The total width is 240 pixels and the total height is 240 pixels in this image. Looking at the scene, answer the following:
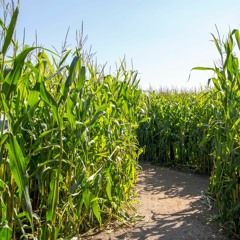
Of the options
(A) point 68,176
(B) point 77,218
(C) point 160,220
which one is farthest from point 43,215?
(C) point 160,220

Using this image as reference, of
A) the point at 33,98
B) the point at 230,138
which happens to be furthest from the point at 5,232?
the point at 230,138

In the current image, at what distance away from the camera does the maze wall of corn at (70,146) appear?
5.71 ft

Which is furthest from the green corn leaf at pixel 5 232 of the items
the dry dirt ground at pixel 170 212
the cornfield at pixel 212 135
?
the cornfield at pixel 212 135

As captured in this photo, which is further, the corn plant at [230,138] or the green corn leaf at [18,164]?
the corn plant at [230,138]

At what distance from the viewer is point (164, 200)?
13.5 ft

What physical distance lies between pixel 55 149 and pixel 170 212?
1.72m

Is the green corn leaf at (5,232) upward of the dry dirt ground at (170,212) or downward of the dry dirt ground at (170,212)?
upward

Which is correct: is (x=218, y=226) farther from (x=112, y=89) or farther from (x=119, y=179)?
(x=112, y=89)

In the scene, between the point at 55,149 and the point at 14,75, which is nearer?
the point at 14,75

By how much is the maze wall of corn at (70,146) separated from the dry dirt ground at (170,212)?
0.52 ft

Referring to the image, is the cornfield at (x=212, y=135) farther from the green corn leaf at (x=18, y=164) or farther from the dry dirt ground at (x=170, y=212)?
the green corn leaf at (x=18, y=164)

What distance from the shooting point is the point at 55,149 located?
2506 millimetres

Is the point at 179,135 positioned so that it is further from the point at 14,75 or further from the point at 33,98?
the point at 14,75

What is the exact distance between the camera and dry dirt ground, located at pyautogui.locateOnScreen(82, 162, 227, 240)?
299 centimetres
